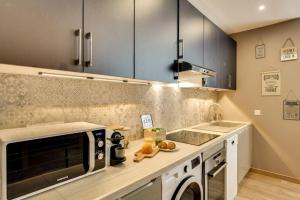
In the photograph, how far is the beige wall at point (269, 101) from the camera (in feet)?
8.66

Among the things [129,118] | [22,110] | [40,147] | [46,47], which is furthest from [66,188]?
[129,118]

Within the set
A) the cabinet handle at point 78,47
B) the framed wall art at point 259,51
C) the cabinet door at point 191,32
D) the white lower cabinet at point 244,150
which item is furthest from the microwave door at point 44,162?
the framed wall art at point 259,51

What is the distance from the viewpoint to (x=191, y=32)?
71.1 inches

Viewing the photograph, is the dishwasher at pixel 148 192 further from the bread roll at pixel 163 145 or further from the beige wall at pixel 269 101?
the beige wall at pixel 269 101

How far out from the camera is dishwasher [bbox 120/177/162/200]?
869 millimetres

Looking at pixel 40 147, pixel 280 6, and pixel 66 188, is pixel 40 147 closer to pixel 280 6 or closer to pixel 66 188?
pixel 66 188

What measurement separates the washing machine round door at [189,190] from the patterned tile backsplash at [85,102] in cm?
65

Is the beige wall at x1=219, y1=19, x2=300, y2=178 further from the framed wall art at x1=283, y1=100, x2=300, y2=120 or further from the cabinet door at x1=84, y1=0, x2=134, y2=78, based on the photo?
the cabinet door at x1=84, y1=0, x2=134, y2=78

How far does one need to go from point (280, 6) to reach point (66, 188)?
9.33ft

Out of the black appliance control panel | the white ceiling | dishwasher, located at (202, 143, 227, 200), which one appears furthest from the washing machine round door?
the white ceiling

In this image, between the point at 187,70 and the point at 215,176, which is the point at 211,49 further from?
the point at 215,176

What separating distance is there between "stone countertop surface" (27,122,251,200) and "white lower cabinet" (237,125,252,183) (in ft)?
4.54

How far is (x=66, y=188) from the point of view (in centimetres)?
80

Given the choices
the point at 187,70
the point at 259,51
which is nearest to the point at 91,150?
the point at 187,70
